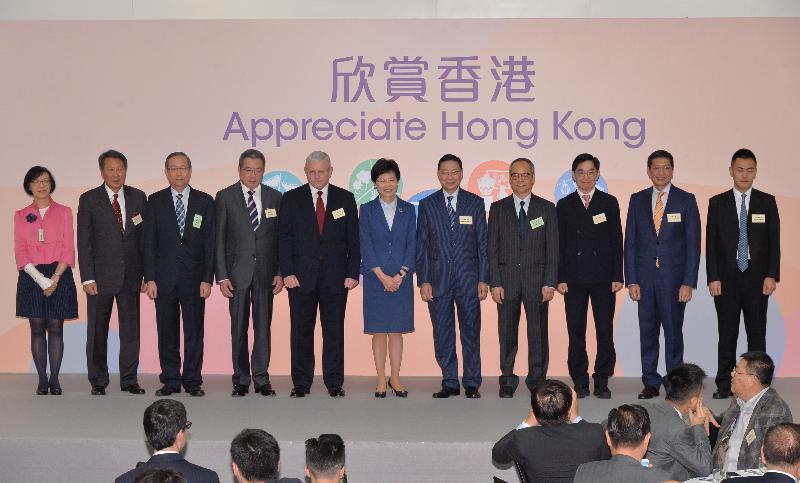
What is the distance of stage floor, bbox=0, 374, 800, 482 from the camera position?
15.7ft

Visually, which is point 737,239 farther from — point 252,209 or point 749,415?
point 252,209

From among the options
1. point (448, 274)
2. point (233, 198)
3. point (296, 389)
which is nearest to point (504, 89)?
point (448, 274)

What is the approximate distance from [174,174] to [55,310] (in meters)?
1.11

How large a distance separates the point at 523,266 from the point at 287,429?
186cm

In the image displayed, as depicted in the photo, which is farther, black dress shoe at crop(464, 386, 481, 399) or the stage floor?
black dress shoe at crop(464, 386, 481, 399)

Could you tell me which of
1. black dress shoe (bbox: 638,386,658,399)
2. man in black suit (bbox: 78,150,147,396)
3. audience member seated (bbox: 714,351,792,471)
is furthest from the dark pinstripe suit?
man in black suit (bbox: 78,150,147,396)

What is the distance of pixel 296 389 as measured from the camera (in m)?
6.09

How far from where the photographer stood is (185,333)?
20.2 ft

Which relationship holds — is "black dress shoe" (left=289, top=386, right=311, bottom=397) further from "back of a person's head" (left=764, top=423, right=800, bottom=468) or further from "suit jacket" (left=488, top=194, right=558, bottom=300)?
"back of a person's head" (left=764, top=423, right=800, bottom=468)

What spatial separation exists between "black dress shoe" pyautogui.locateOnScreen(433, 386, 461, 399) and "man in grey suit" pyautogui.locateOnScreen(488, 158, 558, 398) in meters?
0.28

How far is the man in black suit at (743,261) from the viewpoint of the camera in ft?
20.1

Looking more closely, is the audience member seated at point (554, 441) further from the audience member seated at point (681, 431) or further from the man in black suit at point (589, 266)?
the man in black suit at point (589, 266)

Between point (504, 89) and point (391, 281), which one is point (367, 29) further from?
point (391, 281)

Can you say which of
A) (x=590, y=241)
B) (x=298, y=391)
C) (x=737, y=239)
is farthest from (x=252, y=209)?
(x=737, y=239)
